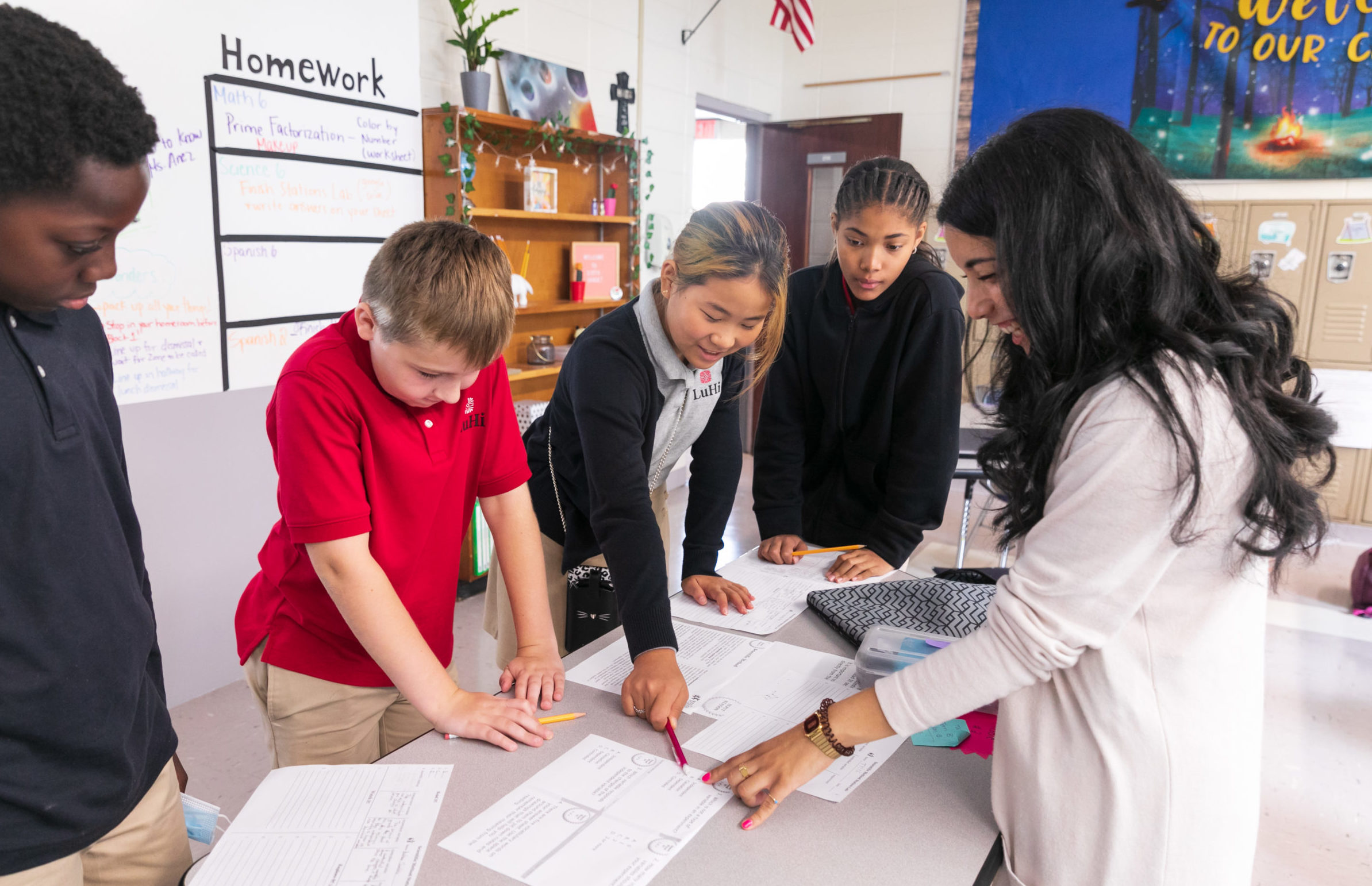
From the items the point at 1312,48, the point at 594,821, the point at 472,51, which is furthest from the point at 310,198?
the point at 1312,48

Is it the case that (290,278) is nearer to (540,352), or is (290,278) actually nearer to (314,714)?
(540,352)

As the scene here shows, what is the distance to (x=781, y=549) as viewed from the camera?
1.66m

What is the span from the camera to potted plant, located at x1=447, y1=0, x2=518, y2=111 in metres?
3.04

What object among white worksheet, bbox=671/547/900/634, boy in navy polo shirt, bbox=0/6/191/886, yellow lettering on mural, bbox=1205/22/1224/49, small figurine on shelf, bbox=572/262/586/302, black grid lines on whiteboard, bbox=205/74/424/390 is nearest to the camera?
boy in navy polo shirt, bbox=0/6/191/886

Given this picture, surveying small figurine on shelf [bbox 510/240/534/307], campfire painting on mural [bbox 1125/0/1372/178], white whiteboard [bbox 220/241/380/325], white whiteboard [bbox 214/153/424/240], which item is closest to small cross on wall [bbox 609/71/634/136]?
small figurine on shelf [bbox 510/240/534/307]

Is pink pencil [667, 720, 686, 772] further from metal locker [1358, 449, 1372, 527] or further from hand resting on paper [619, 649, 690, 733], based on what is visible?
metal locker [1358, 449, 1372, 527]

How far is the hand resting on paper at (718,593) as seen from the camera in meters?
1.41

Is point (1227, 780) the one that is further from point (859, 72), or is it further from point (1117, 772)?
point (859, 72)

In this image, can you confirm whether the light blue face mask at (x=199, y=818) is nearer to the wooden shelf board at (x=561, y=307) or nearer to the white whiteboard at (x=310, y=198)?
the white whiteboard at (x=310, y=198)

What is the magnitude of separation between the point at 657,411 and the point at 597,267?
2.74m

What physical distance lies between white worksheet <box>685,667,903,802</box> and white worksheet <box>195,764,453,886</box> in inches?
12.3

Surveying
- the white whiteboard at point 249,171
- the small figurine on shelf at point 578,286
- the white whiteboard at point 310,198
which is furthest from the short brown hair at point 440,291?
the small figurine on shelf at point 578,286

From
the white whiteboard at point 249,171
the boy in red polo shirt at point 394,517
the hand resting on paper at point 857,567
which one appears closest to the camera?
the boy in red polo shirt at point 394,517

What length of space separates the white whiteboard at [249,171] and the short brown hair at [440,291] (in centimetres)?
136
